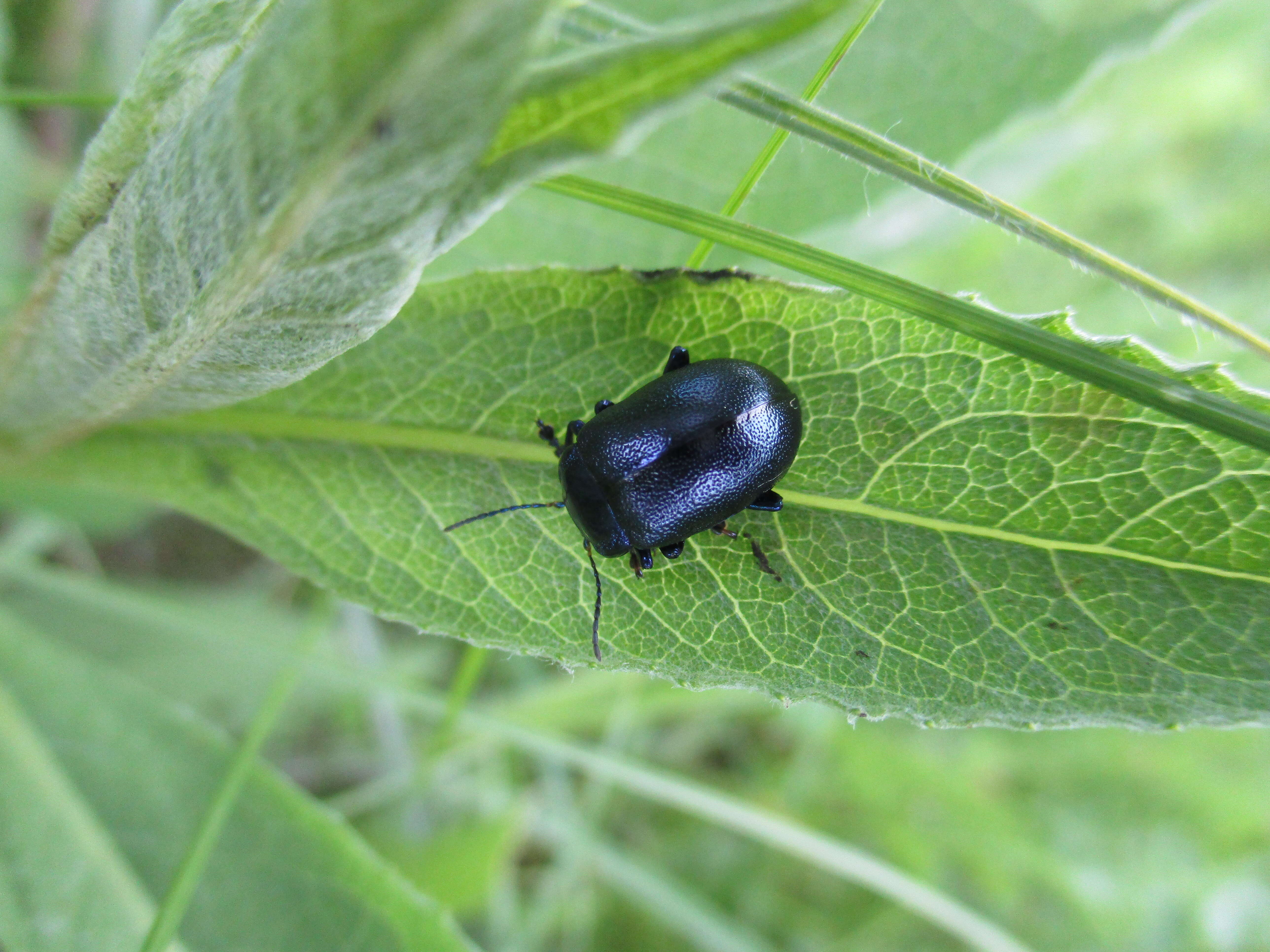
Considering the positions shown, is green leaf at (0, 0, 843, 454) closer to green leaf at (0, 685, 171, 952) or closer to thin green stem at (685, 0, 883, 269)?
thin green stem at (685, 0, 883, 269)

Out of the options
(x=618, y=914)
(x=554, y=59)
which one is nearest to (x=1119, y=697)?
(x=554, y=59)

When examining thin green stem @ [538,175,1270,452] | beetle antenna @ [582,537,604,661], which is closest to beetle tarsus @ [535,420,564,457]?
beetle antenna @ [582,537,604,661]

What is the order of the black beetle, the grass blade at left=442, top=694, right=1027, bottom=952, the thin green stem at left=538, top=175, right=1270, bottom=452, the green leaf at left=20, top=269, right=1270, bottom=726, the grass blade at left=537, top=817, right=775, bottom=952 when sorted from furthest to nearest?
the grass blade at left=537, top=817, right=775, bottom=952 < the grass blade at left=442, top=694, right=1027, bottom=952 < the black beetle < the green leaf at left=20, top=269, right=1270, bottom=726 < the thin green stem at left=538, top=175, right=1270, bottom=452

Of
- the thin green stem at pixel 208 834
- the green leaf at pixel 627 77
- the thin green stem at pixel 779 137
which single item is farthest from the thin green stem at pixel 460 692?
the green leaf at pixel 627 77

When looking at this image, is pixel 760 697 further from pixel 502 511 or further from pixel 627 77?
pixel 627 77

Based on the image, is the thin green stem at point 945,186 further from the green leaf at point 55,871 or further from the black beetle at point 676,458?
the green leaf at point 55,871

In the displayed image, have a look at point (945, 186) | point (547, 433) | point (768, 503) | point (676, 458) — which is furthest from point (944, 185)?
point (676, 458)
